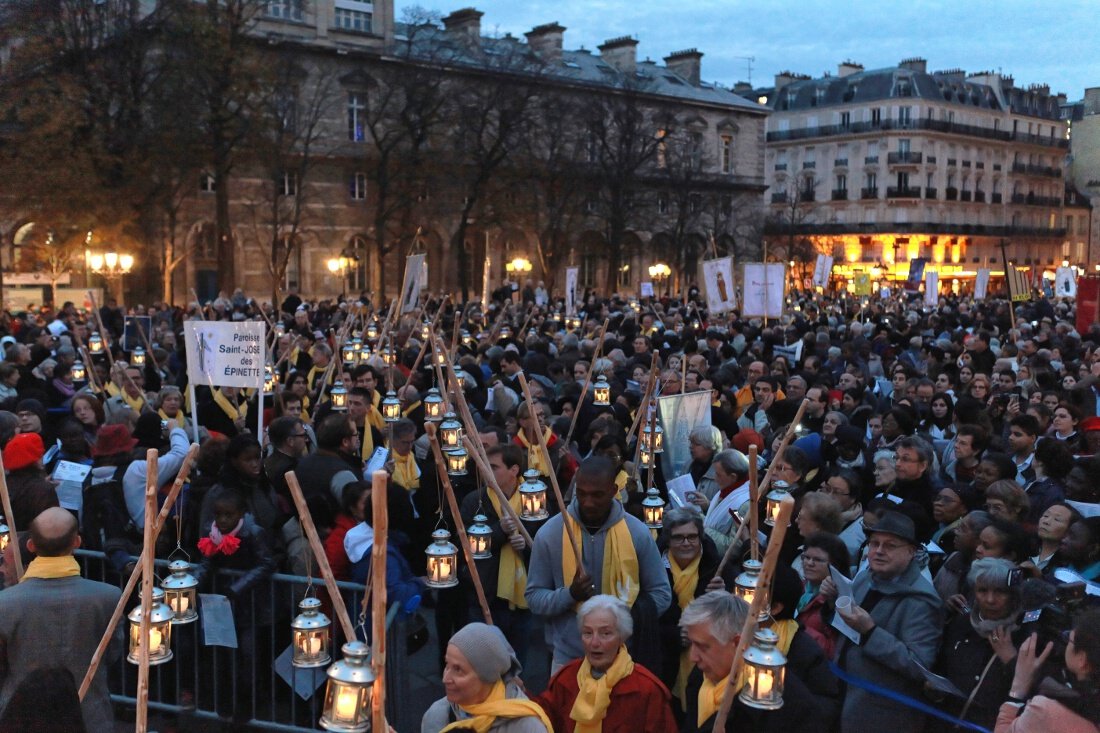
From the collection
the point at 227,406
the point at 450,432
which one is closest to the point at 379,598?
the point at 450,432

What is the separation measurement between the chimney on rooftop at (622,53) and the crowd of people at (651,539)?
49419mm

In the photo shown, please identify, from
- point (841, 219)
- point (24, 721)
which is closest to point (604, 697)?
point (24, 721)

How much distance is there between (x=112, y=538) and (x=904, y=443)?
4.95 meters

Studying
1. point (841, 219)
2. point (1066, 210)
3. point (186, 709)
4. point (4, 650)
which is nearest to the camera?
point (4, 650)

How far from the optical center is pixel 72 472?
7137 mm

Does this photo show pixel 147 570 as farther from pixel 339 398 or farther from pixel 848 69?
pixel 848 69

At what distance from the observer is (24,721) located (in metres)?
3.36

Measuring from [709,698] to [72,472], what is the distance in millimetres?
4806

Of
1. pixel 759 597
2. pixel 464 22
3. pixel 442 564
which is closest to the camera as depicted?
pixel 759 597

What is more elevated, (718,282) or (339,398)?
(718,282)

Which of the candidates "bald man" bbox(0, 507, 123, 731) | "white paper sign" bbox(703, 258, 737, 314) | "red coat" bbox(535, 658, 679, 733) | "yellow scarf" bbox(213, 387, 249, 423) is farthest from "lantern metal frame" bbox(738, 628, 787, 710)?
"white paper sign" bbox(703, 258, 737, 314)

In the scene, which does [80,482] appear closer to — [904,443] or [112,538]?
[112,538]

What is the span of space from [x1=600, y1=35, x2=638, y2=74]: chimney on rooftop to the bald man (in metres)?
55.9

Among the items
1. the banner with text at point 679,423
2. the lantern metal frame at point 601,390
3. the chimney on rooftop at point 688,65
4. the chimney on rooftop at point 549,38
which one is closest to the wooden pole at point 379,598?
the banner with text at point 679,423
